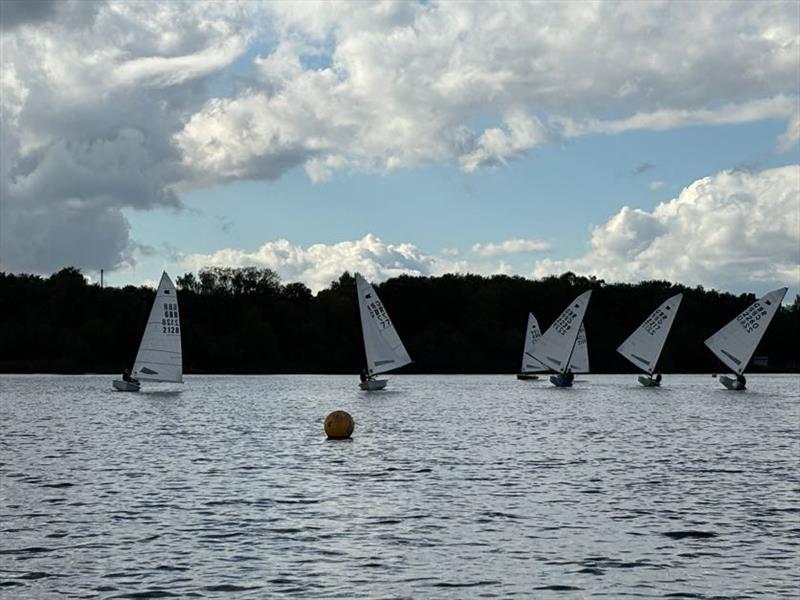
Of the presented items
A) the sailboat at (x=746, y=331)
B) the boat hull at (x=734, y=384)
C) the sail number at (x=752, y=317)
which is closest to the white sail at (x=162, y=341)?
the sailboat at (x=746, y=331)

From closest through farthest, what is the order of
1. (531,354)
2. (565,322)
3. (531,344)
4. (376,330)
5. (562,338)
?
(376,330), (565,322), (562,338), (531,344), (531,354)

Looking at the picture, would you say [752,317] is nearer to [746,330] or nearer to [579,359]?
[746,330]

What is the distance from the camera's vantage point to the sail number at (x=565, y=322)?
120062mm

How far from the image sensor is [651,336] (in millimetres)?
120750

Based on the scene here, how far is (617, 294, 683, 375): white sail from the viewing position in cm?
11800

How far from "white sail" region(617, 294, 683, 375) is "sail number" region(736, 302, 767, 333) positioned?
622 centimetres

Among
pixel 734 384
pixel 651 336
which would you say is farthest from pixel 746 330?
pixel 734 384

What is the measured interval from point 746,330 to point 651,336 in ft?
35.9

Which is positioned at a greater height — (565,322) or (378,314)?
(378,314)

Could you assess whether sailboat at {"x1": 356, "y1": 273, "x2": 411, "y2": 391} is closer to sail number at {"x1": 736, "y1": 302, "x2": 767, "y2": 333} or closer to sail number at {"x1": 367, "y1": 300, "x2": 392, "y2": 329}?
sail number at {"x1": 367, "y1": 300, "x2": 392, "y2": 329}

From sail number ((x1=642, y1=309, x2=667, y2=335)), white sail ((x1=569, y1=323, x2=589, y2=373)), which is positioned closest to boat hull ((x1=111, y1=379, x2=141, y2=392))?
sail number ((x1=642, y1=309, x2=667, y2=335))

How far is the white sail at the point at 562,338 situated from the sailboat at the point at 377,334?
2001 cm

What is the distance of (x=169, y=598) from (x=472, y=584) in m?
5.48

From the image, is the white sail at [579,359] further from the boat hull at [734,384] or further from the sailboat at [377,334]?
the sailboat at [377,334]
